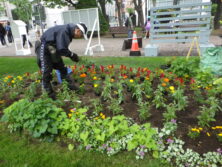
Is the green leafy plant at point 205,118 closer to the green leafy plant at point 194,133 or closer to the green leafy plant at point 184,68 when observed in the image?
the green leafy plant at point 194,133

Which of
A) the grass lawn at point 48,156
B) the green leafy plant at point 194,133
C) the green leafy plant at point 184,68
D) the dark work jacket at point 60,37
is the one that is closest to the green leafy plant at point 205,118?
the green leafy plant at point 194,133

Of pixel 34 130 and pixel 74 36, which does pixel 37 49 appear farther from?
pixel 34 130

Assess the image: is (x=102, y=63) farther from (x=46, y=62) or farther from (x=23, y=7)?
(x=23, y=7)

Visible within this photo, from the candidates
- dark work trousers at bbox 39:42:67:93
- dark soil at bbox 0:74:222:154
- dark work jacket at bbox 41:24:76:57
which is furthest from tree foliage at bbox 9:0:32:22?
dark soil at bbox 0:74:222:154

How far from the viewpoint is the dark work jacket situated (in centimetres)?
348

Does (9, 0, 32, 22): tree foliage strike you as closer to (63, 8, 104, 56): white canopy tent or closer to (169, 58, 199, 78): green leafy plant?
(63, 8, 104, 56): white canopy tent

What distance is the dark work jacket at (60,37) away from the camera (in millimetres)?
3484

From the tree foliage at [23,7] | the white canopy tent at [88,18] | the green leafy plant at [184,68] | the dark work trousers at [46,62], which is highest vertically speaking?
the tree foliage at [23,7]

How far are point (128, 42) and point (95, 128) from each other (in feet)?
24.7

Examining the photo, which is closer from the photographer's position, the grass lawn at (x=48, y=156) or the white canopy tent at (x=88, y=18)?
the grass lawn at (x=48, y=156)

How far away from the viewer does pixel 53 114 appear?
2.96m

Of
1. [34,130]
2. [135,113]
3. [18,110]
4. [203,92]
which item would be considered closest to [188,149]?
[135,113]

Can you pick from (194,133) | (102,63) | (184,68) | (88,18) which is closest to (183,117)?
(194,133)

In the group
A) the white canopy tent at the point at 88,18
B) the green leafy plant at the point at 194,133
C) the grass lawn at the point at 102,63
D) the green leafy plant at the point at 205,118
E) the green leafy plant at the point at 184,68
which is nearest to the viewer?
the green leafy plant at the point at 194,133
